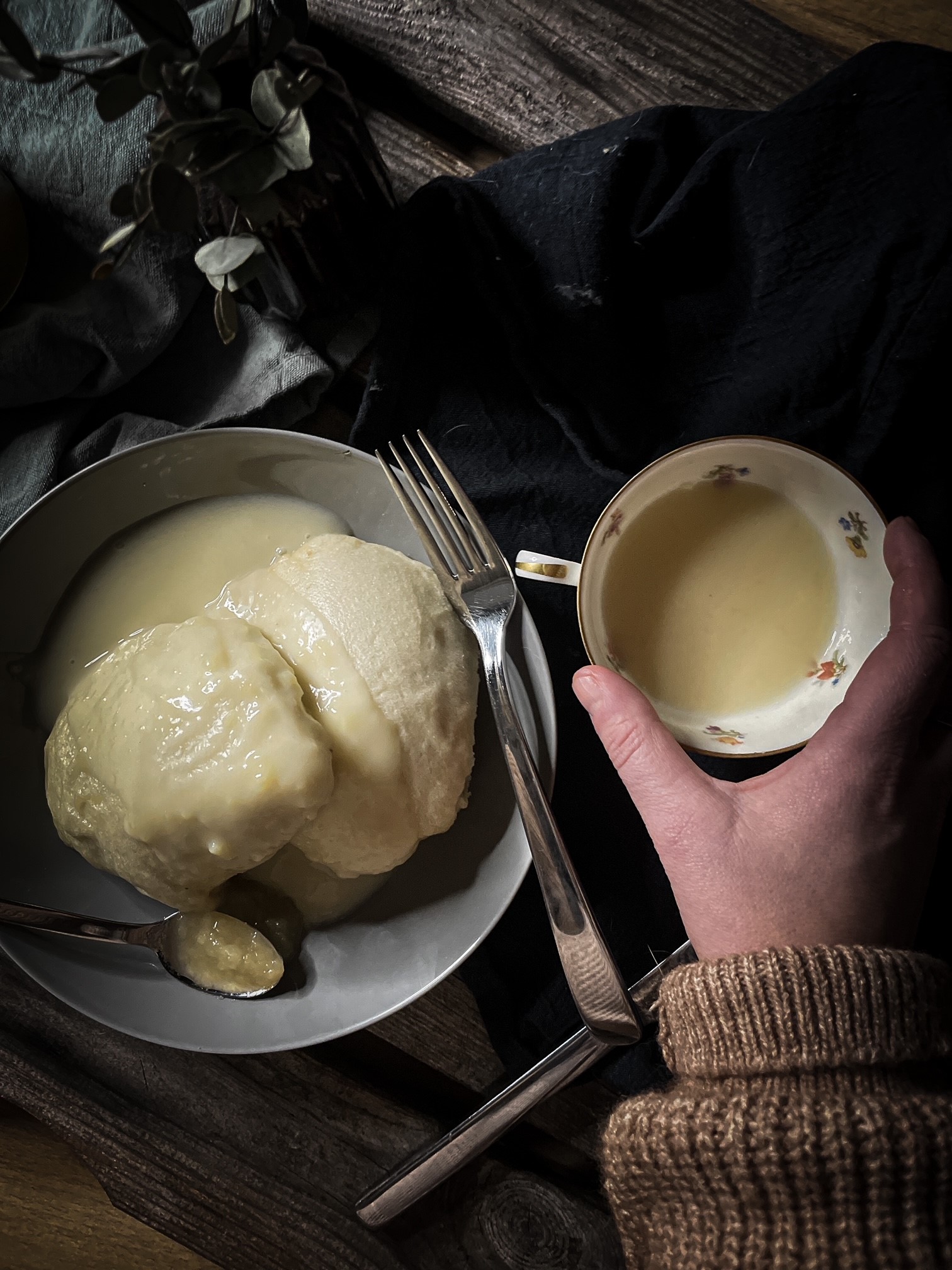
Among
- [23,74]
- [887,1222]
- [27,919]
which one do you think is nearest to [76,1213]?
[27,919]

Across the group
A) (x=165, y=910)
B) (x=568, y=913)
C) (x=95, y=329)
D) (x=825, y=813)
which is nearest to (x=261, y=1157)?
(x=165, y=910)

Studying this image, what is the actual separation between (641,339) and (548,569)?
302 mm

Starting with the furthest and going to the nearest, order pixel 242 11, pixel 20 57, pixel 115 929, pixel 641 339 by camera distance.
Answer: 1. pixel 641 339
2. pixel 115 929
3. pixel 242 11
4. pixel 20 57

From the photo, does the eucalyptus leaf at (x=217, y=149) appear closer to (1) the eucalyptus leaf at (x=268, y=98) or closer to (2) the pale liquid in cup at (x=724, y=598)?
(1) the eucalyptus leaf at (x=268, y=98)

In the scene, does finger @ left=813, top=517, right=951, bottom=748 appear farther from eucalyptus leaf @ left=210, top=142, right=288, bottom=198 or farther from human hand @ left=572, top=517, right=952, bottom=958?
eucalyptus leaf @ left=210, top=142, right=288, bottom=198

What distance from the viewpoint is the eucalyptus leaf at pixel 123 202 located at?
74cm

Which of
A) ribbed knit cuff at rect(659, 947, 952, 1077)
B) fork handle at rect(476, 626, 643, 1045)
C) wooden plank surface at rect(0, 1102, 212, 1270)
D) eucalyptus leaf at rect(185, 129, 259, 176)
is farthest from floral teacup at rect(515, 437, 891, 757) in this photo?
wooden plank surface at rect(0, 1102, 212, 1270)

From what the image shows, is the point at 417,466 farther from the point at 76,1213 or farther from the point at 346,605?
the point at 76,1213

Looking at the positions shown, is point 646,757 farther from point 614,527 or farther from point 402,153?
point 402,153

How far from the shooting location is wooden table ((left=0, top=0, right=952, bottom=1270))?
3.41 ft

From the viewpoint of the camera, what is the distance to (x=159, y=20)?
70 centimetres

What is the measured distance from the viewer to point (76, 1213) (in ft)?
3.71

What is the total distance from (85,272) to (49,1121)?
0.97 metres

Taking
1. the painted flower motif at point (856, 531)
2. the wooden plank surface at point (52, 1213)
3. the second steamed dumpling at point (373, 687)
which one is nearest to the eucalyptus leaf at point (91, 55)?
the second steamed dumpling at point (373, 687)
